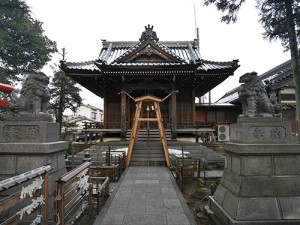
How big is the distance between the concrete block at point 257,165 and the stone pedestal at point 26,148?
3835mm

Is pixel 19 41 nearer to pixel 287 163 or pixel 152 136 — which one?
pixel 152 136

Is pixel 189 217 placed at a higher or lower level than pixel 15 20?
lower

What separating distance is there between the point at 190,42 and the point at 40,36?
1564cm

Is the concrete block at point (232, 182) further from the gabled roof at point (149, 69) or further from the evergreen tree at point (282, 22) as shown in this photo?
the gabled roof at point (149, 69)

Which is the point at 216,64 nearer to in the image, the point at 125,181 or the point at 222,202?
the point at 125,181

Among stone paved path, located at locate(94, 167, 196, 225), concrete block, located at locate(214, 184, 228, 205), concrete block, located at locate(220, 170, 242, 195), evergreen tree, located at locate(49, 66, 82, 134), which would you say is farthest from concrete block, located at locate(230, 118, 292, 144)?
evergreen tree, located at locate(49, 66, 82, 134)

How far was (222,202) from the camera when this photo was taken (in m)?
4.18

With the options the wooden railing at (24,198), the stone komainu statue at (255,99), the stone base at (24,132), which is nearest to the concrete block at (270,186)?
the stone komainu statue at (255,99)

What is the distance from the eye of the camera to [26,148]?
3758 millimetres

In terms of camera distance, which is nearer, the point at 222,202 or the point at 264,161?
the point at 264,161

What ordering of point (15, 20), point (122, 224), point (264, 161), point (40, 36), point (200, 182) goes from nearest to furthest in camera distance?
point (264, 161), point (122, 224), point (200, 182), point (15, 20), point (40, 36)

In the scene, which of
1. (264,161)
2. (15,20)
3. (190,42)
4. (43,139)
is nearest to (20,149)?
(43,139)

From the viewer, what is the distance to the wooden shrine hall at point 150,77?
13.2m

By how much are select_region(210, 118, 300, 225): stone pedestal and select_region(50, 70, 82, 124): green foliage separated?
22.2 meters
